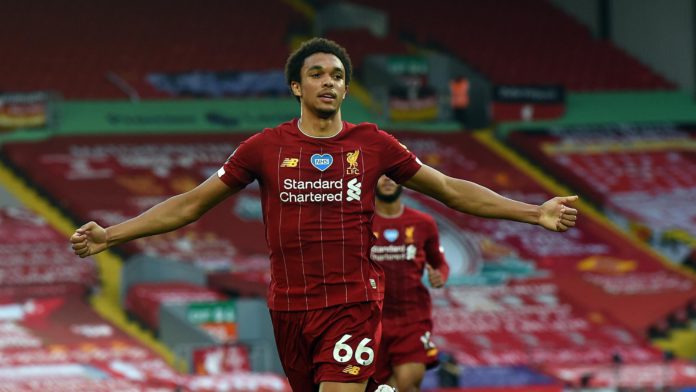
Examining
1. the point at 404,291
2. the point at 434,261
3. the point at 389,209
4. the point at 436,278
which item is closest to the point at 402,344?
the point at 404,291

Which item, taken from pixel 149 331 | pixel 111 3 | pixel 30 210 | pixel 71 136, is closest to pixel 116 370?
pixel 149 331

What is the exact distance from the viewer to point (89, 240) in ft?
19.6

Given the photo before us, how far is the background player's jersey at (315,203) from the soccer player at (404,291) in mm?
3255

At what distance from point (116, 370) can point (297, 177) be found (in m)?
11.1

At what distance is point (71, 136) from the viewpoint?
23.4 m

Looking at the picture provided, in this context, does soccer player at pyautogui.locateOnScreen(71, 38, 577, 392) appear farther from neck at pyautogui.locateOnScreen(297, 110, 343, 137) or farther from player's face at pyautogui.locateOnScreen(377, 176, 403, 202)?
player's face at pyautogui.locateOnScreen(377, 176, 403, 202)

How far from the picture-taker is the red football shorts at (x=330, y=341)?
6.02 metres

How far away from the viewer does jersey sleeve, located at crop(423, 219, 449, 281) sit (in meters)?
9.48

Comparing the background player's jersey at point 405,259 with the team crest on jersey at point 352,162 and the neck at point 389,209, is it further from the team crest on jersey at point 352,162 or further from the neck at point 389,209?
the team crest on jersey at point 352,162

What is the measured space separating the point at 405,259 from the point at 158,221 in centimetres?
355

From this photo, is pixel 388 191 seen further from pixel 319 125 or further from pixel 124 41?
pixel 124 41

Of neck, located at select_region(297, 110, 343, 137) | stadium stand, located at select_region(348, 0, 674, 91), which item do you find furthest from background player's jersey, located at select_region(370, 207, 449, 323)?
stadium stand, located at select_region(348, 0, 674, 91)

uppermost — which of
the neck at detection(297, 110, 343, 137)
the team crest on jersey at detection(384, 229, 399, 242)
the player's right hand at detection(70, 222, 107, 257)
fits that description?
the neck at detection(297, 110, 343, 137)

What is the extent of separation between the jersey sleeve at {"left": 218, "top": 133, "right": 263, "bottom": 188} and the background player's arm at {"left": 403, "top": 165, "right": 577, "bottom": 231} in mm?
707
